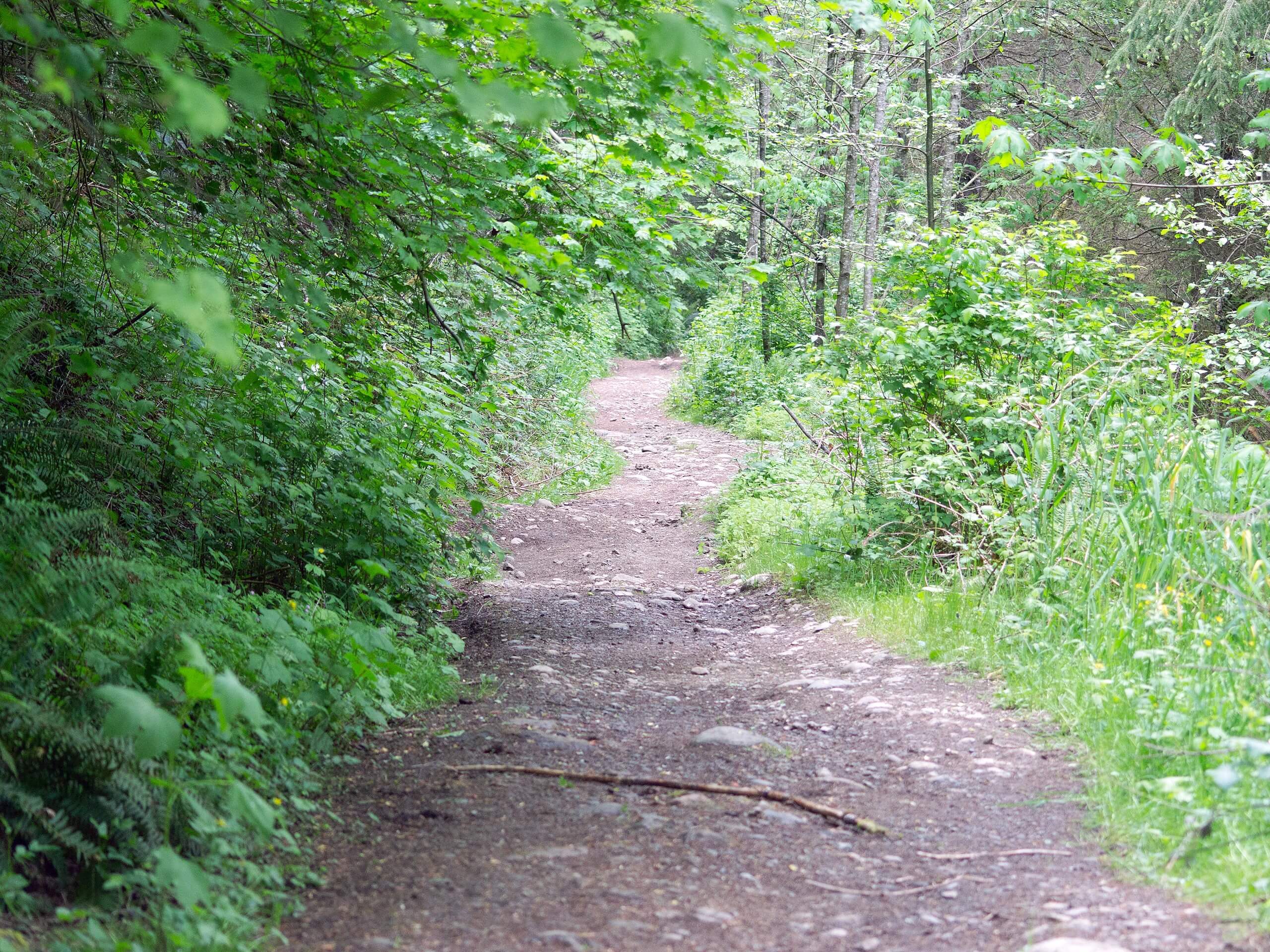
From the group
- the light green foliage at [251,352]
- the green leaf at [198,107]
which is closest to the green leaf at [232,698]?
the light green foliage at [251,352]

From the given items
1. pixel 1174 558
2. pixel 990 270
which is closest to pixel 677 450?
pixel 990 270

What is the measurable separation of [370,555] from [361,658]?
4.64 feet

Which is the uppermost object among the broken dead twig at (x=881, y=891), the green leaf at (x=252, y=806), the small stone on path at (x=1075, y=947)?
the green leaf at (x=252, y=806)

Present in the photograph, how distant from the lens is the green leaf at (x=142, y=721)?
2.12 metres

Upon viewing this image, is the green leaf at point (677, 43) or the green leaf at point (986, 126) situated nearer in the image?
the green leaf at point (677, 43)

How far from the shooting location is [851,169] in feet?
Answer: 41.1

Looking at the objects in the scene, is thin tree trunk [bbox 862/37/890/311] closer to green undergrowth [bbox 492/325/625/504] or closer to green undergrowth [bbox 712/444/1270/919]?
green undergrowth [bbox 492/325/625/504]

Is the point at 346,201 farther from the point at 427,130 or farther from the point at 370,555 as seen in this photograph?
the point at 370,555

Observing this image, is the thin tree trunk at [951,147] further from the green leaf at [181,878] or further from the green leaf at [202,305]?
the green leaf at [181,878]

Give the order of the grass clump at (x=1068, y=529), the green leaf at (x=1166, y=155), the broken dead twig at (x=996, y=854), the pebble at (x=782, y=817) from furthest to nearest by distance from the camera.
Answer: the green leaf at (x=1166, y=155)
the pebble at (x=782, y=817)
the grass clump at (x=1068, y=529)
the broken dead twig at (x=996, y=854)

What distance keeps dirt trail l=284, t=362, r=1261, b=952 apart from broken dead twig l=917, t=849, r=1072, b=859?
0.01m

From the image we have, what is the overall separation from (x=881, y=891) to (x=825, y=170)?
51.4ft

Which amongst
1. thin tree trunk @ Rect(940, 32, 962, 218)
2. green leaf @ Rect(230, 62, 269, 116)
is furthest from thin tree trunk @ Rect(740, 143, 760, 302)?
green leaf @ Rect(230, 62, 269, 116)

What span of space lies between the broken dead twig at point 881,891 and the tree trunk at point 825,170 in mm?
8130
